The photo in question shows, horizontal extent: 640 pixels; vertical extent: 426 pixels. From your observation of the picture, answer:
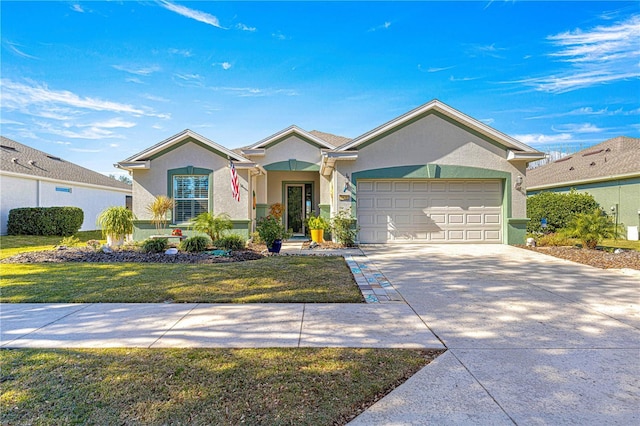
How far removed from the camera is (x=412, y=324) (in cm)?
440

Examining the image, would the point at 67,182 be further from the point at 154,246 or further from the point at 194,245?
the point at 194,245

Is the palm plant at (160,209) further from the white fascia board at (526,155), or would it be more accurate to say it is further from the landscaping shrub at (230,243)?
A: the white fascia board at (526,155)

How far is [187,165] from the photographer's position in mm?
13562

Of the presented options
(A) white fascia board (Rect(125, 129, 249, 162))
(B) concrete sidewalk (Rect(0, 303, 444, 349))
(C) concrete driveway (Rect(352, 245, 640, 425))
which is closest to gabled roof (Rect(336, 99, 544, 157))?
(A) white fascia board (Rect(125, 129, 249, 162))

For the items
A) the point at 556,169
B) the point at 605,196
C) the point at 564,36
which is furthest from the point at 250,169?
the point at 556,169

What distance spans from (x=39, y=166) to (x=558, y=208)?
89.8 feet

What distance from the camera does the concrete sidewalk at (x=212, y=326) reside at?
3.78 meters

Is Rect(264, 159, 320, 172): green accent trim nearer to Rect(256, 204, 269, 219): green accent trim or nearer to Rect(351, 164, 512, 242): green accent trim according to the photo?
Rect(256, 204, 269, 219): green accent trim

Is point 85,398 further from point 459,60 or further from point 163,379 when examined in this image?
point 459,60

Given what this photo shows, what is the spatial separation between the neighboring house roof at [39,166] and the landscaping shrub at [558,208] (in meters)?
25.3

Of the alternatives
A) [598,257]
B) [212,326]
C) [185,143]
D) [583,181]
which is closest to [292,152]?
[185,143]

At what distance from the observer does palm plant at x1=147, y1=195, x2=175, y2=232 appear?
1304cm

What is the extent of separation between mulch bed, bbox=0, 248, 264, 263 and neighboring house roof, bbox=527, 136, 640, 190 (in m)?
17.7

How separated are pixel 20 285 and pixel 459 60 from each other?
16.7 meters
